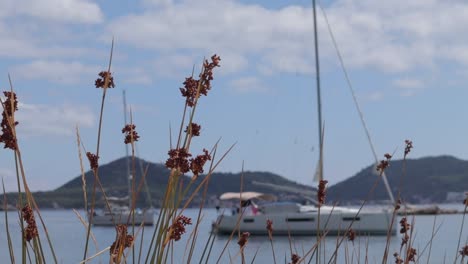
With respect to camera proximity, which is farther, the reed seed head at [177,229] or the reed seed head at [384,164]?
the reed seed head at [384,164]

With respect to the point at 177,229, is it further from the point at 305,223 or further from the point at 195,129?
the point at 305,223

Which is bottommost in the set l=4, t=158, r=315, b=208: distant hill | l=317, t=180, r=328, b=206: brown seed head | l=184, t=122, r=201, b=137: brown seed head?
l=317, t=180, r=328, b=206: brown seed head

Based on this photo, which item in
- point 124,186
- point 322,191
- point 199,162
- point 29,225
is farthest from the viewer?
point 124,186

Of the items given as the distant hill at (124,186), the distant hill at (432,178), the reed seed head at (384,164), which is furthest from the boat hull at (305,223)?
the distant hill at (432,178)

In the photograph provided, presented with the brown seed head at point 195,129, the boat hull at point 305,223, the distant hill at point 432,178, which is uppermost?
the distant hill at point 432,178

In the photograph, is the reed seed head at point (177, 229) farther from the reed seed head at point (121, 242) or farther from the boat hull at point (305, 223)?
the boat hull at point (305, 223)

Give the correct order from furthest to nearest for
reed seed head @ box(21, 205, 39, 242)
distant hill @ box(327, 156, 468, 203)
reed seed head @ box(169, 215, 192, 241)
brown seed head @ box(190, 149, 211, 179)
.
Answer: distant hill @ box(327, 156, 468, 203) → reed seed head @ box(21, 205, 39, 242) → reed seed head @ box(169, 215, 192, 241) → brown seed head @ box(190, 149, 211, 179)

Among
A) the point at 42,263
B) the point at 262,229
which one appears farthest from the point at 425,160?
the point at 42,263

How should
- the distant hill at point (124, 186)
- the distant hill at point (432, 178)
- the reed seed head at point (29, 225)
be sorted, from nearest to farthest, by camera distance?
1. the reed seed head at point (29, 225)
2. the distant hill at point (124, 186)
3. the distant hill at point (432, 178)

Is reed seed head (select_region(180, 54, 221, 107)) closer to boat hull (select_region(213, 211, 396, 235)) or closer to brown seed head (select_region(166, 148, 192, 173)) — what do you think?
brown seed head (select_region(166, 148, 192, 173))

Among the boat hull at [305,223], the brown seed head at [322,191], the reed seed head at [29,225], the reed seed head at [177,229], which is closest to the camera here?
the reed seed head at [177,229]

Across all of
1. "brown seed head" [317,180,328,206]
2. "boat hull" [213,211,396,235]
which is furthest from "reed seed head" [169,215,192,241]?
"boat hull" [213,211,396,235]

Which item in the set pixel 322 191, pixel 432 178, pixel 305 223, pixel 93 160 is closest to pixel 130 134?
pixel 93 160

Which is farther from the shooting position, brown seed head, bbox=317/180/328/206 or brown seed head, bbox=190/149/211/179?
brown seed head, bbox=317/180/328/206
